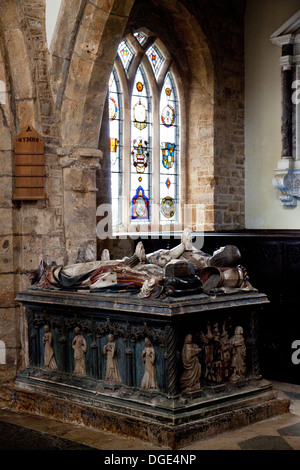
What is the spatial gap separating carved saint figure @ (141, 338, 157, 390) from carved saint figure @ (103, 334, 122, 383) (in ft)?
1.04

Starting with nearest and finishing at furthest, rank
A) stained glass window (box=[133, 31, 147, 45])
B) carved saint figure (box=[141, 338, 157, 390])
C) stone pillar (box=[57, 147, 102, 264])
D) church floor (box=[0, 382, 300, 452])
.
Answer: church floor (box=[0, 382, 300, 452])
carved saint figure (box=[141, 338, 157, 390])
stone pillar (box=[57, 147, 102, 264])
stained glass window (box=[133, 31, 147, 45])

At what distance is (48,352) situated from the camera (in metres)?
5.83

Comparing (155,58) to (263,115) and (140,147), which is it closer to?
(140,147)

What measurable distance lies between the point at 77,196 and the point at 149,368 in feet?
7.11

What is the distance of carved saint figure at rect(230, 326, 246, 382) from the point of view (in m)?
5.28

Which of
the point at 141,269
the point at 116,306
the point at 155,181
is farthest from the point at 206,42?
the point at 116,306

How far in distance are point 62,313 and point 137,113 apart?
4.40 meters

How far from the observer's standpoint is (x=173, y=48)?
981 cm

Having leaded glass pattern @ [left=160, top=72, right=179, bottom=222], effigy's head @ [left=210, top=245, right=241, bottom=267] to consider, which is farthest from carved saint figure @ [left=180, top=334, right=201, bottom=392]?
leaded glass pattern @ [left=160, top=72, right=179, bottom=222]

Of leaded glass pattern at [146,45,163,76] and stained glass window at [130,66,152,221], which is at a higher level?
leaded glass pattern at [146,45,163,76]

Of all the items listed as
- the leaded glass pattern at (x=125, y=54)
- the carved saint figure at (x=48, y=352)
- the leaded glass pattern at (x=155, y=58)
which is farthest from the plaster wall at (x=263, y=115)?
the carved saint figure at (x=48, y=352)

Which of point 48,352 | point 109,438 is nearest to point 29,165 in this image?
point 48,352

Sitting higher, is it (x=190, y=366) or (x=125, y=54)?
(x=125, y=54)

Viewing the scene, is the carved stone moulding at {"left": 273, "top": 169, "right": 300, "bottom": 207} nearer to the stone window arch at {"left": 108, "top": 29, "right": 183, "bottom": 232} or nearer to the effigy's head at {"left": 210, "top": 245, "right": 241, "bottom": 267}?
the stone window arch at {"left": 108, "top": 29, "right": 183, "bottom": 232}
